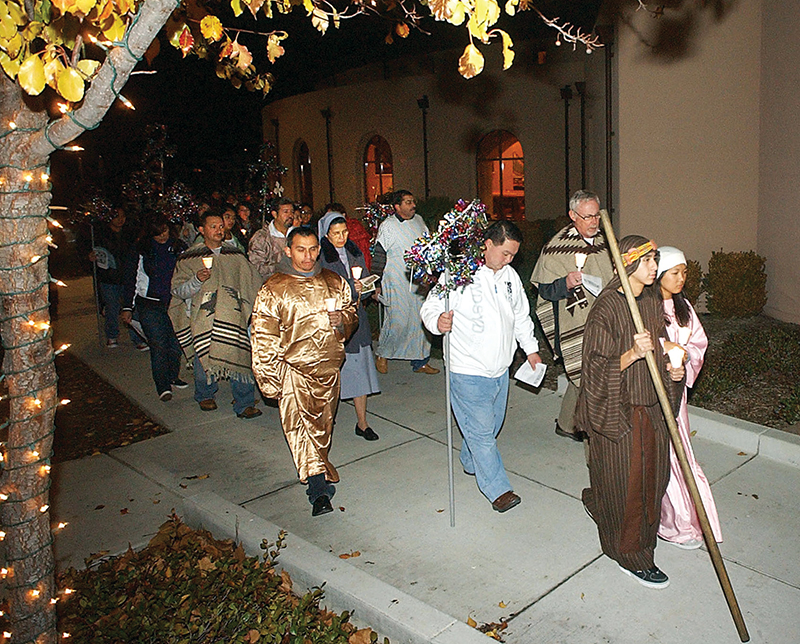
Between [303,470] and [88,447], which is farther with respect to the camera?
[88,447]

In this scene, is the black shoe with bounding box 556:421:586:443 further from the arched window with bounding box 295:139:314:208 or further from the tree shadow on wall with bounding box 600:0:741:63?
the arched window with bounding box 295:139:314:208

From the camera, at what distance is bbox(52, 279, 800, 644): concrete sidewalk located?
4.26m

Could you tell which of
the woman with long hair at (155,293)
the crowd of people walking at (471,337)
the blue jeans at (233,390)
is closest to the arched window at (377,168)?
the crowd of people walking at (471,337)

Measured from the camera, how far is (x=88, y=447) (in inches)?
296

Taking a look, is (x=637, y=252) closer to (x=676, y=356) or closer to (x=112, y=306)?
(x=676, y=356)

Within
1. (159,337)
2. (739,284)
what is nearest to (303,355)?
(159,337)

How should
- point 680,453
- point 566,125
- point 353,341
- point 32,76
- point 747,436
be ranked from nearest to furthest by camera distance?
point 32,76, point 680,453, point 747,436, point 353,341, point 566,125

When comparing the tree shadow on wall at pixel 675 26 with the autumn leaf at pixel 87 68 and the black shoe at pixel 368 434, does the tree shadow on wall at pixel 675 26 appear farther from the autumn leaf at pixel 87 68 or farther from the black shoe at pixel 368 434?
the autumn leaf at pixel 87 68

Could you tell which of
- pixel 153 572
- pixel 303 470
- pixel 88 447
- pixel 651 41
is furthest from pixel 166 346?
pixel 651 41

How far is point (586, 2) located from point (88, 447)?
14.0 metres

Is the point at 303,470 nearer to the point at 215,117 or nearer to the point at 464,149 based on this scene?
the point at 464,149

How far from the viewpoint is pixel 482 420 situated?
5359 millimetres

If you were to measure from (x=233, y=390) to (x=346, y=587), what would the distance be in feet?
12.7

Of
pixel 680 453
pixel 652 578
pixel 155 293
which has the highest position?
pixel 155 293
